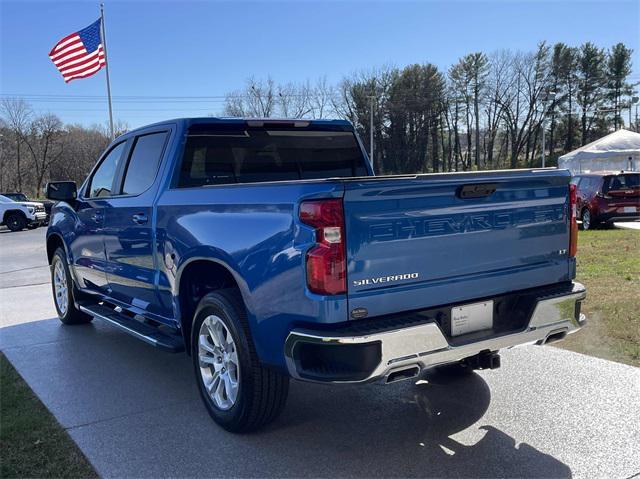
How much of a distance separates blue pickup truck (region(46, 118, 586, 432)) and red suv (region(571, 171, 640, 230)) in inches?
527

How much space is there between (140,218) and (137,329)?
3.00 feet

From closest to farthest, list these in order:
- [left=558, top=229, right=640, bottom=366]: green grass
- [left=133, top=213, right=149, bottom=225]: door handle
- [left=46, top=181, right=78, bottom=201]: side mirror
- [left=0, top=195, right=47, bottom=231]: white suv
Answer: [left=133, top=213, right=149, bottom=225]: door handle, [left=558, top=229, right=640, bottom=366]: green grass, [left=46, top=181, right=78, bottom=201]: side mirror, [left=0, top=195, right=47, bottom=231]: white suv

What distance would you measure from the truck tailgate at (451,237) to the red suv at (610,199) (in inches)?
524

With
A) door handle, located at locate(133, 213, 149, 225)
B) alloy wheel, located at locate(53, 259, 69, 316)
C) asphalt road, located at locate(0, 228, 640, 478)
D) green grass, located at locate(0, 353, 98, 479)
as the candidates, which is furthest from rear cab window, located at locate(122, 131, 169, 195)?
alloy wheel, located at locate(53, 259, 69, 316)

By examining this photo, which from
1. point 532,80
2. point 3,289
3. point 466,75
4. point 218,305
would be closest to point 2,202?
point 3,289

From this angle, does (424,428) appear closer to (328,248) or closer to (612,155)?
(328,248)

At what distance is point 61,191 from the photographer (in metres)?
5.96

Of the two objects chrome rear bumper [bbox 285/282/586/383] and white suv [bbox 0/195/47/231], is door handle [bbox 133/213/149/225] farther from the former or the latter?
white suv [bbox 0/195/47/231]

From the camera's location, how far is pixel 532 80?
6819cm

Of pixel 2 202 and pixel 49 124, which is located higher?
pixel 49 124

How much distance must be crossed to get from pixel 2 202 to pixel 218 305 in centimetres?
2535

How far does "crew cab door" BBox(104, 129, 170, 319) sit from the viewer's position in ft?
14.9

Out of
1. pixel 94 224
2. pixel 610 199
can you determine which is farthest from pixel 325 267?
pixel 610 199

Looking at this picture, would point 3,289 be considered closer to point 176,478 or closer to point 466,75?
point 176,478
